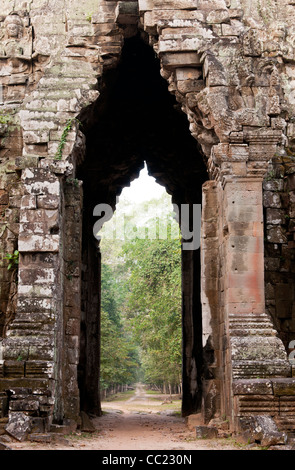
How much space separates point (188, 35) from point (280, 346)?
5.72m

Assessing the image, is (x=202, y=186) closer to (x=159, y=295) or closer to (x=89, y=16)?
(x=89, y=16)

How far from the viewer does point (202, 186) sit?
37.4ft

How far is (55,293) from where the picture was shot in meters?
10.3

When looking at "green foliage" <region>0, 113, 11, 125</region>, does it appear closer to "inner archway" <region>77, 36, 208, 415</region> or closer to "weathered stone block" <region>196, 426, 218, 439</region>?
"inner archway" <region>77, 36, 208, 415</region>

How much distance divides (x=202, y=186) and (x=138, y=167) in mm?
6602

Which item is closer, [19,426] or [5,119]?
[19,426]

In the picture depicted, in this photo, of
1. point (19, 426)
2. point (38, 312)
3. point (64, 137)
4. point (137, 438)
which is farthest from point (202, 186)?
point (19, 426)

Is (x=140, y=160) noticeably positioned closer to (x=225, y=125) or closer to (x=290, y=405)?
(x=225, y=125)

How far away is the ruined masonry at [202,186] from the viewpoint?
9492 mm

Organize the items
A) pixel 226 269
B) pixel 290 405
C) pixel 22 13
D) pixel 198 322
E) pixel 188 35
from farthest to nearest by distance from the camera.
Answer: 1. pixel 198 322
2. pixel 22 13
3. pixel 188 35
4. pixel 226 269
5. pixel 290 405

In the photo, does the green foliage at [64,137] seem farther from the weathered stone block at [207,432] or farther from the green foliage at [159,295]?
the green foliage at [159,295]

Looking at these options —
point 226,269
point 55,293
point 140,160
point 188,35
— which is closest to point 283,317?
point 226,269

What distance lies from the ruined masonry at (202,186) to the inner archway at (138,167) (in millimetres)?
2741

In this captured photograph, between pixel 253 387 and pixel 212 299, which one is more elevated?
→ pixel 212 299
